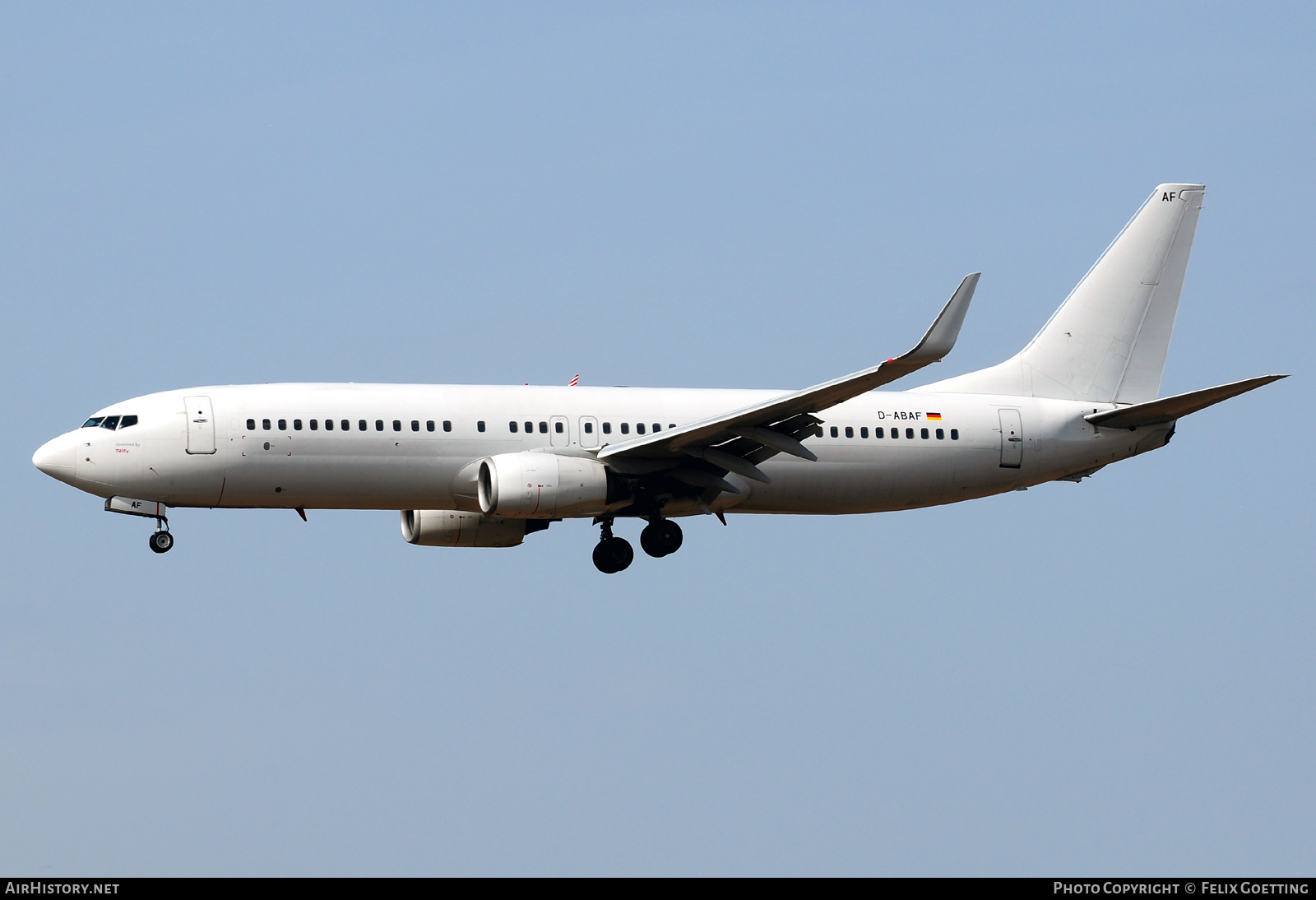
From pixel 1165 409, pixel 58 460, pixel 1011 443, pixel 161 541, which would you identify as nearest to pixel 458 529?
pixel 161 541

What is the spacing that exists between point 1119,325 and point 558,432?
643 inches

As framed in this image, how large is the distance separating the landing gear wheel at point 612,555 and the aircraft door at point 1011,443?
976 centimetres

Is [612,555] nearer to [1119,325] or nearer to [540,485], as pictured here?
[540,485]

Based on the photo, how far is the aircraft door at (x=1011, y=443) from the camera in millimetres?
49469

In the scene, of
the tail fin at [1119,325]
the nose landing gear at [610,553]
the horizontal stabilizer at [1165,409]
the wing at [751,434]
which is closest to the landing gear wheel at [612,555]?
the nose landing gear at [610,553]

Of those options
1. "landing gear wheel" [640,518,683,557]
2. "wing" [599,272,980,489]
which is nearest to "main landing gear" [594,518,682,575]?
"landing gear wheel" [640,518,683,557]

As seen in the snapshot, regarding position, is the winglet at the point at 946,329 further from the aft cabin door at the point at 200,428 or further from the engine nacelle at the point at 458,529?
the aft cabin door at the point at 200,428

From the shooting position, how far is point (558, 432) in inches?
1809

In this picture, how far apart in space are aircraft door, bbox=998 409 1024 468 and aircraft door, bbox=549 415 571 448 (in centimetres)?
1136

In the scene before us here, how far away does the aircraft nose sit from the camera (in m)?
44.1

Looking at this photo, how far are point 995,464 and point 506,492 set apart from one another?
43.6ft
